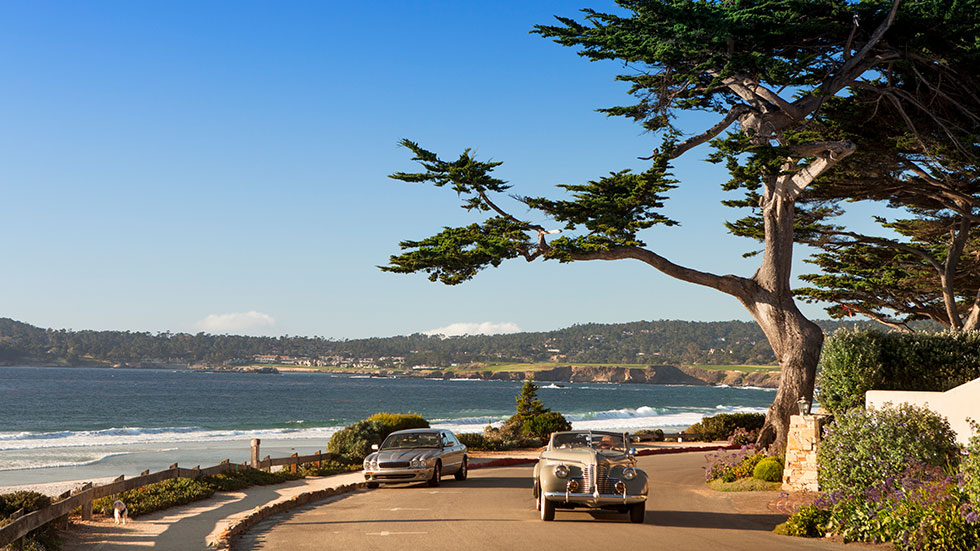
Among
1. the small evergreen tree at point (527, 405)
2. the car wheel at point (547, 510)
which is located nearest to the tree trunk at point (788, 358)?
Answer: the car wheel at point (547, 510)

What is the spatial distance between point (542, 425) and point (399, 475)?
65.6ft

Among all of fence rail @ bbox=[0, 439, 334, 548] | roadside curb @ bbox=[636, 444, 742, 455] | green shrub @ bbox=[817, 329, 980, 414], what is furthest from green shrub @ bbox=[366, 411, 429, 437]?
green shrub @ bbox=[817, 329, 980, 414]

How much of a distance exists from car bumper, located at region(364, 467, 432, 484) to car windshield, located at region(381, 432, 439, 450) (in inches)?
45.9

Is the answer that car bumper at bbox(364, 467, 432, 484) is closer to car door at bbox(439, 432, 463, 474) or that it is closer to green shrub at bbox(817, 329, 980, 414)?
car door at bbox(439, 432, 463, 474)

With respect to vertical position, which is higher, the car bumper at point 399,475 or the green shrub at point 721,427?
the car bumper at point 399,475

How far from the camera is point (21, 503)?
13.1 meters

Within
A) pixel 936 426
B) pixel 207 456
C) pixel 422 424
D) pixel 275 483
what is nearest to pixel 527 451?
pixel 422 424

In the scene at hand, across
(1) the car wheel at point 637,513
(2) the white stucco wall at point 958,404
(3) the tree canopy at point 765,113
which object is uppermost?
(3) the tree canopy at point 765,113

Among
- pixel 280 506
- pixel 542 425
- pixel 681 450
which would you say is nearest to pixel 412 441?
pixel 280 506

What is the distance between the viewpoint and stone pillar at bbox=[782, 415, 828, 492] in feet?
64.7

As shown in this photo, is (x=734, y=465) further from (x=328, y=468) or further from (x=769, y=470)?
(x=328, y=468)

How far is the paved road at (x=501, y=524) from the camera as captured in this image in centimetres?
1347

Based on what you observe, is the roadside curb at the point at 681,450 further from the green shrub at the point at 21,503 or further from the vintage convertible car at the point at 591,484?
the green shrub at the point at 21,503

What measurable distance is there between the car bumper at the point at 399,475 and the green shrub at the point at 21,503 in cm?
916
